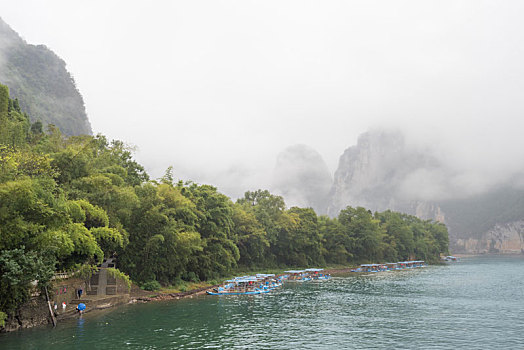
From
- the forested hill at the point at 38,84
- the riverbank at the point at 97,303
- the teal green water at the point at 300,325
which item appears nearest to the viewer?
the teal green water at the point at 300,325

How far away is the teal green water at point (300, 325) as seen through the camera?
31391mm

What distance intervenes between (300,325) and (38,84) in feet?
632

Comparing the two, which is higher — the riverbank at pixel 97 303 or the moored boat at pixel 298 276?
the riverbank at pixel 97 303

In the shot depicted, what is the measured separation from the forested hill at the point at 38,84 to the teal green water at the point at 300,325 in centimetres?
13425

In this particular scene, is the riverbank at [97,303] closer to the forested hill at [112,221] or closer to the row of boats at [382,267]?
the forested hill at [112,221]

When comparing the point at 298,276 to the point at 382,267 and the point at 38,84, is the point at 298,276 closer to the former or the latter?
the point at 382,267

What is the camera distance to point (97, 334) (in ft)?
110

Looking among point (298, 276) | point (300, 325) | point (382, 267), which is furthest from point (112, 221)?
point (382, 267)

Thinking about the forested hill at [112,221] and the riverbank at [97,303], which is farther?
the riverbank at [97,303]

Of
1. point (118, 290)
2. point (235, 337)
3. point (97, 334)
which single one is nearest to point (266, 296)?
point (118, 290)

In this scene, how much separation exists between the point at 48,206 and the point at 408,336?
35340mm

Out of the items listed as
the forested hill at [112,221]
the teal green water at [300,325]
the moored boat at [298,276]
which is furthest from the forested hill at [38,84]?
the teal green water at [300,325]

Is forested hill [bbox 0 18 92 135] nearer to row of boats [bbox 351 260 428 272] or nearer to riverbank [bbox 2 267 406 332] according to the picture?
riverbank [bbox 2 267 406 332]

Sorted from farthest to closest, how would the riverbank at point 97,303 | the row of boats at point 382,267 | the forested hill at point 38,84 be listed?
1. the forested hill at point 38,84
2. the row of boats at point 382,267
3. the riverbank at point 97,303
